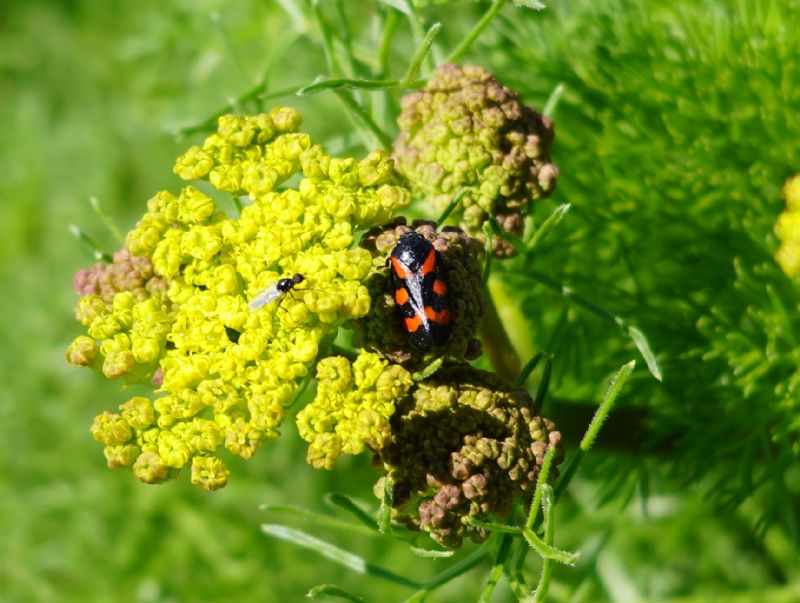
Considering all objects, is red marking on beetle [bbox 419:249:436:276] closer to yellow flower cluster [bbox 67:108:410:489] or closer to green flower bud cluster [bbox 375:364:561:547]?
yellow flower cluster [bbox 67:108:410:489]

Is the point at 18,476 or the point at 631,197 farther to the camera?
the point at 18,476

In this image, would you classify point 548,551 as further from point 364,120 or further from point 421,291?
point 364,120

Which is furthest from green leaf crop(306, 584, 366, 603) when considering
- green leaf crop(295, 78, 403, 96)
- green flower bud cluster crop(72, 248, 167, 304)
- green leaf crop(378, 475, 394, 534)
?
green leaf crop(295, 78, 403, 96)

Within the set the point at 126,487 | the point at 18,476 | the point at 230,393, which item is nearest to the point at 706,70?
the point at 230,393

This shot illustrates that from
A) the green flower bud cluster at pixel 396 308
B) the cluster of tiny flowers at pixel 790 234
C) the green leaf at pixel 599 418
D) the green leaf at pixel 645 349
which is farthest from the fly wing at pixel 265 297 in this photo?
the cluster of tiny flowers at pixel 790 234

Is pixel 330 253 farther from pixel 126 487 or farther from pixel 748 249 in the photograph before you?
pixel 126 487

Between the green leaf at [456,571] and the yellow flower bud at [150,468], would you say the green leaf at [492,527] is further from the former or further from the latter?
the yellow flower bud at [150,468]
